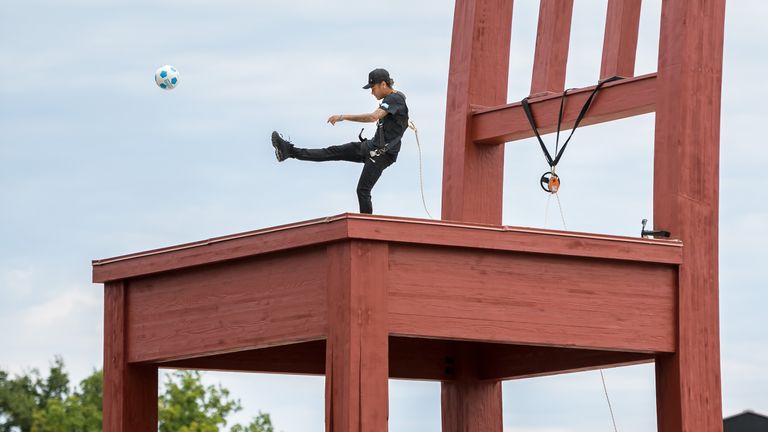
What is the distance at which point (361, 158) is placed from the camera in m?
8.50

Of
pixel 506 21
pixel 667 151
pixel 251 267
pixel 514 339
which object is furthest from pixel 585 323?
pixel 506 21

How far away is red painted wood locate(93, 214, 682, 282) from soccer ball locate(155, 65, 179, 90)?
1558 millimetres

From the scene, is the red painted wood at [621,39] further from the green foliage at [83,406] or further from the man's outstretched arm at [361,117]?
the green foliage at [83,406]

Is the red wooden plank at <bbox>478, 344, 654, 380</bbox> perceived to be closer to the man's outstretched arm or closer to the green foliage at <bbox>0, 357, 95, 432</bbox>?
the man's outstretched arm

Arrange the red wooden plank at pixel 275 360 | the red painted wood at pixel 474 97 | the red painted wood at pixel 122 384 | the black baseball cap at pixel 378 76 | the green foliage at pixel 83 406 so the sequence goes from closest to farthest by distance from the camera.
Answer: the red painted wood at pixel 122 384
the black baseball cap at pixel 378 76
the red wooden plank at pixel 275 360
the red painted wood at pixel 474 97
the green foliage at pixel 83 406

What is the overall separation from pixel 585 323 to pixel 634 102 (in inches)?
52.7

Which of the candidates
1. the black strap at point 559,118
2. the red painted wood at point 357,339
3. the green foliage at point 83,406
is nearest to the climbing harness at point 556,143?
the black strap at point 559,118

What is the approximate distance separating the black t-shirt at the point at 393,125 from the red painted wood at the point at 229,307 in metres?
1.20

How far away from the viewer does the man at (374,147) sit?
27.7ft

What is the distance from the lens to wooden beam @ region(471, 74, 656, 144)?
331 inches

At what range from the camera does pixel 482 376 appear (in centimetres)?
925

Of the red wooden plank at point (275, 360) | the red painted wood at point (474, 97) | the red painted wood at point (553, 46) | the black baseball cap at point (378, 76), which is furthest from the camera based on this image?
the red painted wood at point (474, 97)

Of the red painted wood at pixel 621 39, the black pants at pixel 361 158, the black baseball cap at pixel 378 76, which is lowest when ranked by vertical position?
the black pants at pixel 361 158

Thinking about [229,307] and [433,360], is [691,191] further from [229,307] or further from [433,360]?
[229,307]
